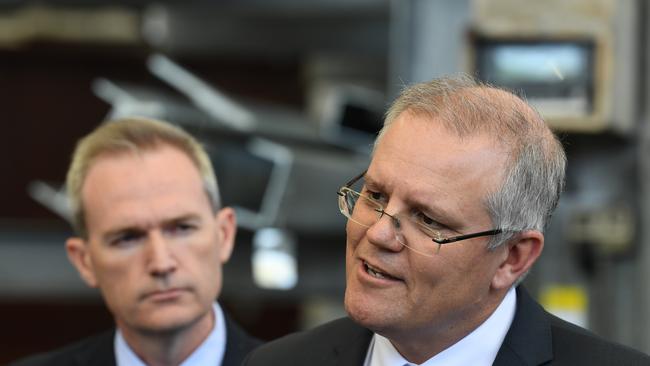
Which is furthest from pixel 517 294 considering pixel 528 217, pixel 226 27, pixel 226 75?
pixel 226 75

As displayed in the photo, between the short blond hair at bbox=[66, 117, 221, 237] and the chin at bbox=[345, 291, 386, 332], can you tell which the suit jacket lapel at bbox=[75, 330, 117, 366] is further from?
the chin at bbox=[345, 291, 386, 332]

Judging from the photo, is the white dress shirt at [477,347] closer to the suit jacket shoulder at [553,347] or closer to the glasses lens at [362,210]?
the suit jacket shoulder at [553,347]

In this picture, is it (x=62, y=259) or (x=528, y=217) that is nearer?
(x=528, y=217)

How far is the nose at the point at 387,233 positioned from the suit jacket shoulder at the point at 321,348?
35 cm

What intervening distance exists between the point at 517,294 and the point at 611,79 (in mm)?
4573

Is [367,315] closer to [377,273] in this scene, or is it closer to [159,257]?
[377,273]

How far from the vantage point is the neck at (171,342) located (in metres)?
3.65

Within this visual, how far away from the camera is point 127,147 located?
389 cm

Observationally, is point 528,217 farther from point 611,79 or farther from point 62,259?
point 62,259

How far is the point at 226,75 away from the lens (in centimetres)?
1348

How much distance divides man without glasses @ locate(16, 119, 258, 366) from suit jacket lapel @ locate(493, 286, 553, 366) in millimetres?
985

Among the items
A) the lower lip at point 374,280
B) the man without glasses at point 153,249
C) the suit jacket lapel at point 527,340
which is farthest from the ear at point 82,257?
the suit jacket lapel at point 527,340

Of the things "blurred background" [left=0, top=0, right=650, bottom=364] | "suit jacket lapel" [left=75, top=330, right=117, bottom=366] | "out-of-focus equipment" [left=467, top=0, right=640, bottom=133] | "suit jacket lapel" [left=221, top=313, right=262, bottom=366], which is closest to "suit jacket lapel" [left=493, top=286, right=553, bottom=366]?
"suit jacket lapel" [left=221, top=313, right=262, bottom=366]

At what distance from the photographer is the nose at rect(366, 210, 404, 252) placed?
2.77 meters
